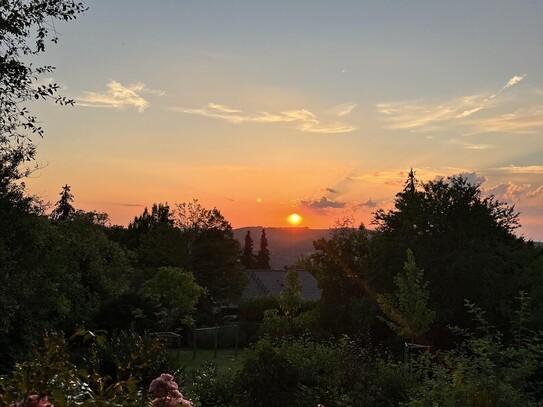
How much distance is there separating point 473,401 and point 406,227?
14423mm

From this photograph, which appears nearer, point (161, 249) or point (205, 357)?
point (205, 357)

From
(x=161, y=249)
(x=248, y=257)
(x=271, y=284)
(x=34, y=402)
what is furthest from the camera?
(x=248, y=257)

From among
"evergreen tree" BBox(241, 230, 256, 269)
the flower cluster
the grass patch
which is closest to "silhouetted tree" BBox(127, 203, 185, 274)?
the grass patch

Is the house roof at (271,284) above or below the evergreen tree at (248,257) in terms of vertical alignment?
below

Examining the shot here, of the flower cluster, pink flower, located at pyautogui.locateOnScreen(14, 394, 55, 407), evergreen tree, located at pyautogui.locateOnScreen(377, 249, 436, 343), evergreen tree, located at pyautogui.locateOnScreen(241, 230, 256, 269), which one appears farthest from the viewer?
evergreen tree, located at pyautogui.locateOnScreen(241, 230, 256, 269)

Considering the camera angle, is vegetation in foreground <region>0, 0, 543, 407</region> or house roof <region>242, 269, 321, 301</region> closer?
vegetation in foreground <region>0, 0, 543, 407</region>

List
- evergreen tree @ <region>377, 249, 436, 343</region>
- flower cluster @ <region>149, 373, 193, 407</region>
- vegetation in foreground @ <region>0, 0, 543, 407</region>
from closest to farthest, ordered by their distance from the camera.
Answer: flower cluster @ <region>149, 373, 193, 407</region> < vegetation in foreground @ <region>0, 0, 543, 407</region> < evergreen tree @ <region>377, 249, 436, 343</region>

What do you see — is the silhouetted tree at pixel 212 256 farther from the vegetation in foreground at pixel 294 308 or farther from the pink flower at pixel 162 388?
the pink flower at pixel 162 388

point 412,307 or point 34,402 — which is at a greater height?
point 34,402

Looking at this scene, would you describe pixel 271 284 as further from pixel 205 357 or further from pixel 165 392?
pixel 165 392

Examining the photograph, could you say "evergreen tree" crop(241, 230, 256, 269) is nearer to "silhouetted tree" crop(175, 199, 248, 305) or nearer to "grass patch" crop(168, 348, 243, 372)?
"silhouetted tree" crop(175, 199, 248, 305)

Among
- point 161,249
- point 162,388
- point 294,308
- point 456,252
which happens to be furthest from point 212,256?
point 162,388

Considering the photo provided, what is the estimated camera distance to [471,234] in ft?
79.0

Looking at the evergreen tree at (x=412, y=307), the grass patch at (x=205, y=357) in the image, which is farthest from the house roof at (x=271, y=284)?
the evergreen tree at (x=412, y=307)
